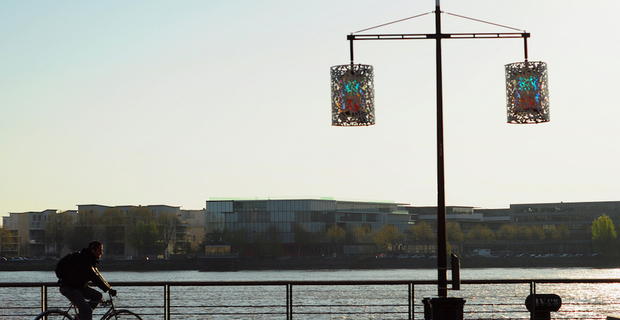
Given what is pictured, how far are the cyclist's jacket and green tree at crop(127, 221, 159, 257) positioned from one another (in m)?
129

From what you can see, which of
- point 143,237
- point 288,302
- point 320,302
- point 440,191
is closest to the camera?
point 440,191

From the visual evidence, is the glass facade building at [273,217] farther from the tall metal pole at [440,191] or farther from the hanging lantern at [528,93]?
the hanging lantern at [528,93]

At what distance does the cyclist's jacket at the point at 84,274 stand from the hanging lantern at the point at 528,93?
24.2ft

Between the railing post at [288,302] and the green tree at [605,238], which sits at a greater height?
the railing post at [288,302]

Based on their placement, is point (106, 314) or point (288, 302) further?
point (288, 302)

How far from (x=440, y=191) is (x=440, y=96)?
5.53 ft

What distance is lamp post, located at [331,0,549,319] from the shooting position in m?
12.3

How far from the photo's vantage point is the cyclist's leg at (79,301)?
1098cm

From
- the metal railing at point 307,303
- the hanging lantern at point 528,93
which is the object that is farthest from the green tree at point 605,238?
the hanging lantern at point 528,93

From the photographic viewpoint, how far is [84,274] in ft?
35.8

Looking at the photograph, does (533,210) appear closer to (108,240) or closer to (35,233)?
(108,240)

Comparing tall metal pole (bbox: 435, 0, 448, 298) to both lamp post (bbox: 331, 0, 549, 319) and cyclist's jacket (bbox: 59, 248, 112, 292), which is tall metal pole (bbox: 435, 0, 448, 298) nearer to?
lamp post (bbox: 331, 0, 549, 319)

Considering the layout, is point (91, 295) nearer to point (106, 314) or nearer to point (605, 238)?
point (106, 314)


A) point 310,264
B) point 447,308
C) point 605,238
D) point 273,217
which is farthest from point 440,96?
point 605,238
